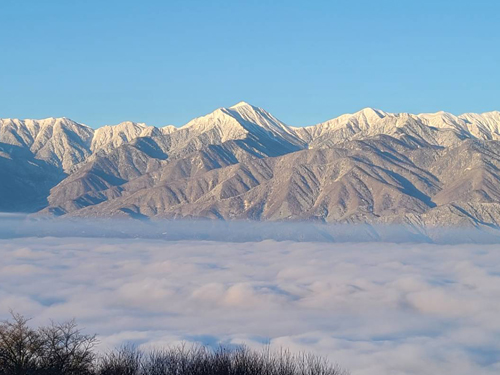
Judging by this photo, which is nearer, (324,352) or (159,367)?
(159,367)

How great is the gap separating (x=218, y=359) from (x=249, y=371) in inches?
326

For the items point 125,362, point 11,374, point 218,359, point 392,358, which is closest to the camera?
point 11,374

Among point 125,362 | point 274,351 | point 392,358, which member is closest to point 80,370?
point 125,362

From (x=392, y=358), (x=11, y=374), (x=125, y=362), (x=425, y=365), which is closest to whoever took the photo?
(x=11, y=374)

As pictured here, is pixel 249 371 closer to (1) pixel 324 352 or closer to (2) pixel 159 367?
(2) pixel 159 367

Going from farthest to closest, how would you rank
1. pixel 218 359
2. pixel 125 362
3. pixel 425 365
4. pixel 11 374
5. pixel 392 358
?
1. pixel 392 358
2. pixel 425 365
3. pixel 218 359
4. pixel 125 362
5. pixel 11 374

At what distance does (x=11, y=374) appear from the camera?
9188cm

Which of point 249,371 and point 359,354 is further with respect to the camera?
point 359,354

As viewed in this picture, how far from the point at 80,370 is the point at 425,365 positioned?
107 metres

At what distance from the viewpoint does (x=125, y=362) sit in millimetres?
115625

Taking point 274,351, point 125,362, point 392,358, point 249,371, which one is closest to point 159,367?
point 125,362

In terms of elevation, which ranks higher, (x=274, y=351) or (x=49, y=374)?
(x=49, y=374)

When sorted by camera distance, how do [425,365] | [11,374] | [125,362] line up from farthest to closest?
[425,365]
[125,362]
[11,374]

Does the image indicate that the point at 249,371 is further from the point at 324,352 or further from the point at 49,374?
the point at 324,352
